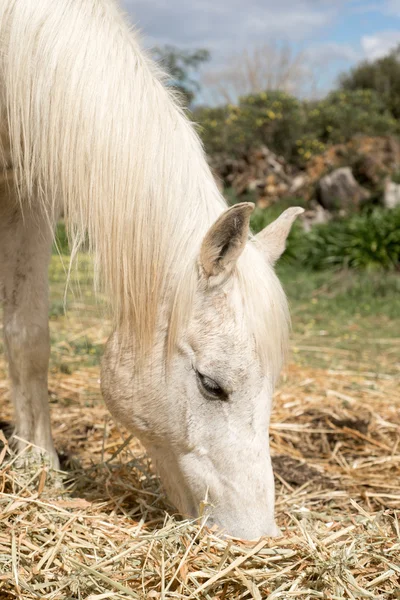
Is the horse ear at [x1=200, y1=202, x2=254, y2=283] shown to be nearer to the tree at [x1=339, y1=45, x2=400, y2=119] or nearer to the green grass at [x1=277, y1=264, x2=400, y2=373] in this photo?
the green grass at [x1=277, y1=264, x2=400, y2=373]

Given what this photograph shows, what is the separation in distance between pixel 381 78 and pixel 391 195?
30.9 ft

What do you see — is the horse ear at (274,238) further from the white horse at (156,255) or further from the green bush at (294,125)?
the green bush at (294,125)

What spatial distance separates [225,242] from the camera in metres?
1.90

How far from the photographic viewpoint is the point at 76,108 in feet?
6.57

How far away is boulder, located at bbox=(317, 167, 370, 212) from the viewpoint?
10.9 metres

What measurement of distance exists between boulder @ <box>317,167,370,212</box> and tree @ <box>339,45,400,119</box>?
19.9 ft

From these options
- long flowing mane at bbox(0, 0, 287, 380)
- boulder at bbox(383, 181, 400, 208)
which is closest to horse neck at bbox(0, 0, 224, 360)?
long flowing mane at bbox(0, 0, 287, 380)

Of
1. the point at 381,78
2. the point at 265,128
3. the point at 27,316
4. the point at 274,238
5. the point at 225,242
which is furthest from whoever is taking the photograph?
the point at 381,78

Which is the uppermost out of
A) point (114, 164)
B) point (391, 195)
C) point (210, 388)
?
point (114, 164)

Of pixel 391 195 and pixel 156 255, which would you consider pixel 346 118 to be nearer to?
pixel 391 195

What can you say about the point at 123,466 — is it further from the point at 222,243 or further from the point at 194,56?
the point at 194,56

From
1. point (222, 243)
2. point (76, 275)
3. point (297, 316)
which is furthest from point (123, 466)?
point (297, 316)

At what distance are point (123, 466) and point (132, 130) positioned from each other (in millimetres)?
1330

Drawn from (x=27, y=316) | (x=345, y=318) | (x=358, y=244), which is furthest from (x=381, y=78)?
(x=27, y=316)
